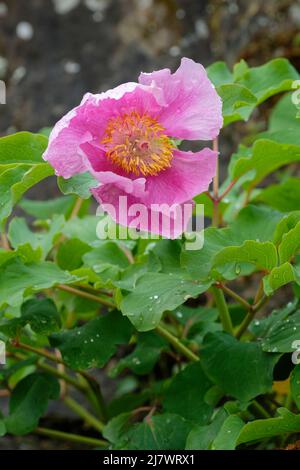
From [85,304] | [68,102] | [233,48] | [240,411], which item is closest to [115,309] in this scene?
[85,304]

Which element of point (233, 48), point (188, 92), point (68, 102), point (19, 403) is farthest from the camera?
point (68, 102)

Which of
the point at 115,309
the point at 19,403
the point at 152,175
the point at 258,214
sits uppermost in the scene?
the point at 152,175

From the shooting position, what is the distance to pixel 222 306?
103cm

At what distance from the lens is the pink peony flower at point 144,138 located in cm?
83

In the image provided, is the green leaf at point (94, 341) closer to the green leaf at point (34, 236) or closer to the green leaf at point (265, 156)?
the green leaf at point (34, 236)

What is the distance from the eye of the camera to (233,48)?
2.03 m

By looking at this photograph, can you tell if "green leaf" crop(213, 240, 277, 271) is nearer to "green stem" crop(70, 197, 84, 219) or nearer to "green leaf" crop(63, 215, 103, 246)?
"green leaf" crop(63, 215, 103, 246)

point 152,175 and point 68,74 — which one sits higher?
point 152,175

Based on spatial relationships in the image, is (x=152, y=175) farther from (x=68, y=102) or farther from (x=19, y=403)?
(x=68, y=102)

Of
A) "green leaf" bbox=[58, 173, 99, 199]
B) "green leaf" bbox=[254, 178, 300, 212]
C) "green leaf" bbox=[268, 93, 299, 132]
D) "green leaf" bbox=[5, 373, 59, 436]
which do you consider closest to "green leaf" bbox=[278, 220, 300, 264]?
"green leaf" bbox=[58, 173, 99, 199]

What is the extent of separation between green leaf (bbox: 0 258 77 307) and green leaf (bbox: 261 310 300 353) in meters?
0.27

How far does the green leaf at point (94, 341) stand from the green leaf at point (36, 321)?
0.03 meters

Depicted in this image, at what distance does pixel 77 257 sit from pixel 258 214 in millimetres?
305

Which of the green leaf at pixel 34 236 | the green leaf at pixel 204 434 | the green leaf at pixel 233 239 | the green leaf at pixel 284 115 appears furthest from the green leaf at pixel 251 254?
the green leaf at pixel 284 115
